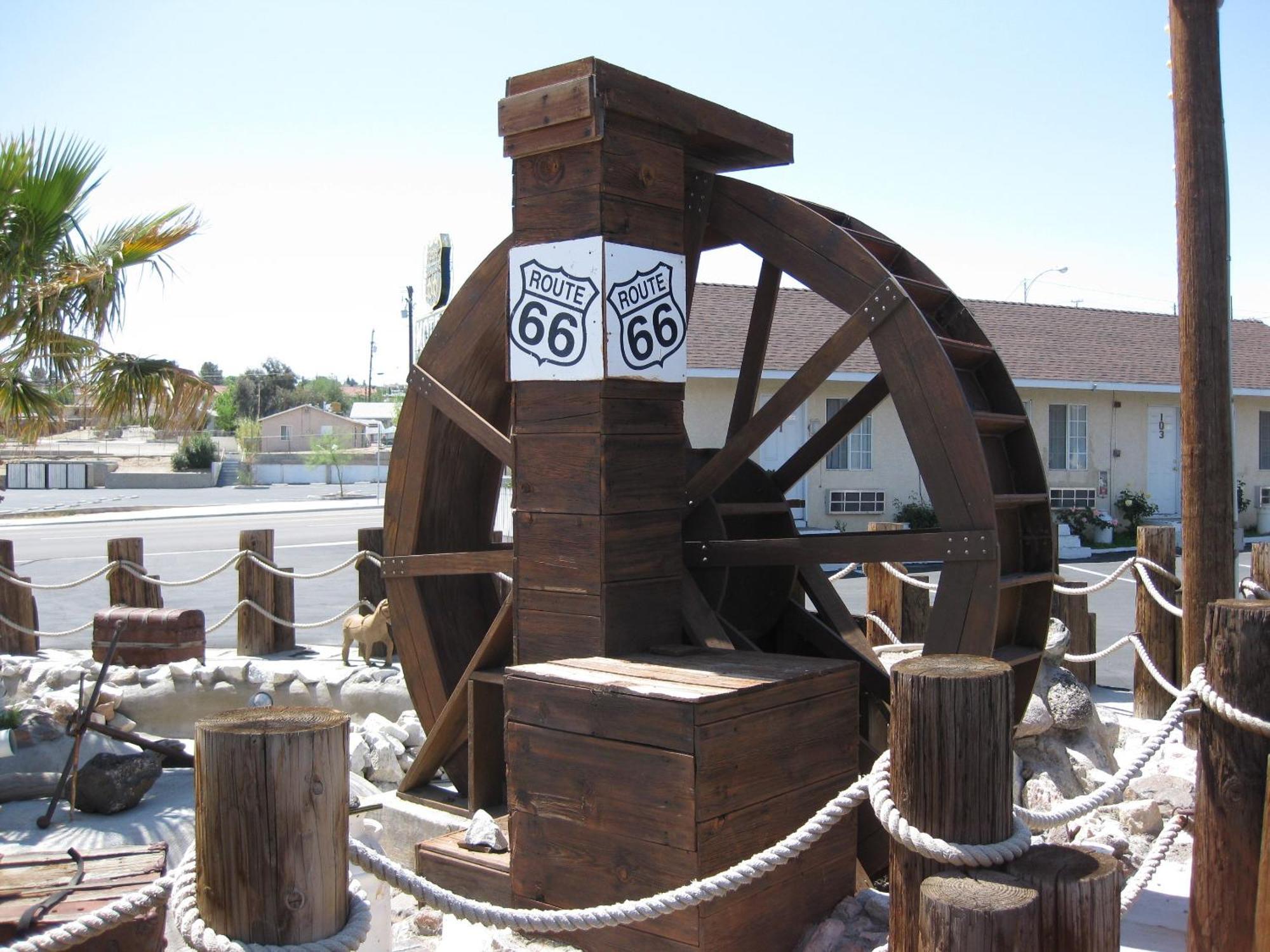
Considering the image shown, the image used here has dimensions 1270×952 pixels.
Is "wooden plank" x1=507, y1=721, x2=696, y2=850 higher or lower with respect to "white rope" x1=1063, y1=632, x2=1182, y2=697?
higher

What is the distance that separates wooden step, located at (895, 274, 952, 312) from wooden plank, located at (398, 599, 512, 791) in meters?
2.20

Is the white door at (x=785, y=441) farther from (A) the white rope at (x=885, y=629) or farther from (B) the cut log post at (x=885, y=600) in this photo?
(A) the white rope at (x=885, y=629)

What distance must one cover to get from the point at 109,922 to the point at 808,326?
757 inches

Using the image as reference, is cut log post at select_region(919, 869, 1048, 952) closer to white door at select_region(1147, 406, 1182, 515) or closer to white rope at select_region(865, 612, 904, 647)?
white rope at select_region(865, 612, 904, 647)

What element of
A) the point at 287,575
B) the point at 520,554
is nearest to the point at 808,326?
the point at 287,575

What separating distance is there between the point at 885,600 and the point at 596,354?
14.6ft

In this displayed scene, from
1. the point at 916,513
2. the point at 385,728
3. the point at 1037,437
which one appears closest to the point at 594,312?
the point at 385,728

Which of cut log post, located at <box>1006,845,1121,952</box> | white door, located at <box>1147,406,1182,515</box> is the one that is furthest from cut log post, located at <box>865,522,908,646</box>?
white door, located at <box>1147,406,1182,515</box>

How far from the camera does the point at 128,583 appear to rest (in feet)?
32.5

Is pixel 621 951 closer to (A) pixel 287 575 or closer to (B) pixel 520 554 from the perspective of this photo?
(B) pixel 520 554

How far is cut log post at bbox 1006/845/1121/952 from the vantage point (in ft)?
7.05

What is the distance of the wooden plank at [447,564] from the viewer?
17.7 ft

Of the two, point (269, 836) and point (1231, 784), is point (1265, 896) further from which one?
point (269, 836)

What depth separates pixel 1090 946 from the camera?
2.16m
